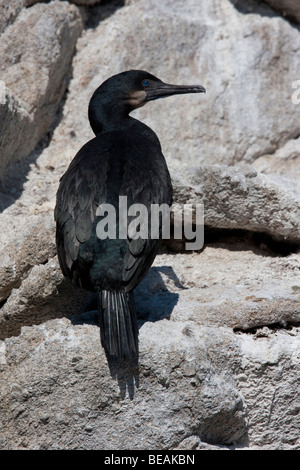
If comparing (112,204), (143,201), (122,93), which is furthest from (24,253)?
(122,93)

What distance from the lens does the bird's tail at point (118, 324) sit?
11.4ft

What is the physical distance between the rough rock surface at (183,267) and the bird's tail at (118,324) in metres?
0.09

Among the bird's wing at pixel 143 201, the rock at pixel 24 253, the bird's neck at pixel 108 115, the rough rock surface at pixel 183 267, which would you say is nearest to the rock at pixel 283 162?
the rough rock surface at pixel 183 267

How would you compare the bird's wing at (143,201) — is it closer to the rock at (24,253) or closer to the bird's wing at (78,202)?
the bird's wing at (78,202)

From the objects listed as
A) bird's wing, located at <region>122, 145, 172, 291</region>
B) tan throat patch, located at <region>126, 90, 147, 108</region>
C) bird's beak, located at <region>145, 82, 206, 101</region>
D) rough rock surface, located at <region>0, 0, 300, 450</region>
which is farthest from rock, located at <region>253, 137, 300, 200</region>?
bird's wing, located at <region>122, 145, 172, 291</region>

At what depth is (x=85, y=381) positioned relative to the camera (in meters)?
3.51

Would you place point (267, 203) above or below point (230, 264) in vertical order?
above

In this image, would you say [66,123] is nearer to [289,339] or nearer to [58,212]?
[58,212]

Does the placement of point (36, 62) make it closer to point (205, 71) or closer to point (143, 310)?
point (205, 71)

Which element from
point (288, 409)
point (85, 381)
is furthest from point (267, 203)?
point (85, 381)

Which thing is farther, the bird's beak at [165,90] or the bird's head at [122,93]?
the bird's beak at [165,90]

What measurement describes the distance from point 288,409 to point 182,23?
3.01 m

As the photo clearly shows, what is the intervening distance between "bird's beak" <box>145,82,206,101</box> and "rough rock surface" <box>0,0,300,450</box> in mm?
496

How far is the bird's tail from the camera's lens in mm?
3469
